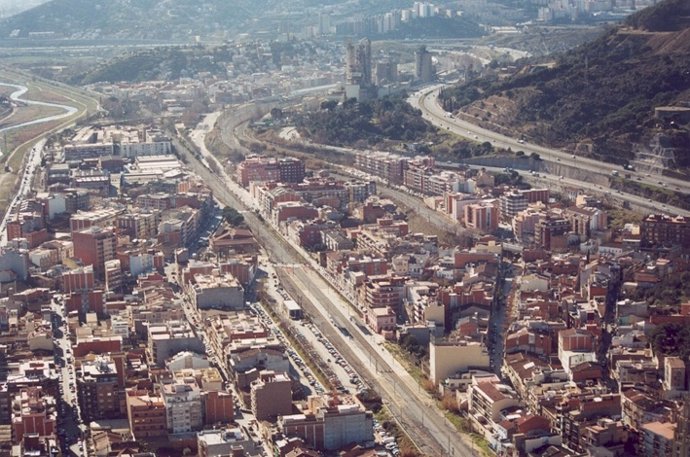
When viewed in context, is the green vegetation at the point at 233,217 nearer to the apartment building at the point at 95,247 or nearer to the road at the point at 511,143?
the apartment building at the point at 95,247

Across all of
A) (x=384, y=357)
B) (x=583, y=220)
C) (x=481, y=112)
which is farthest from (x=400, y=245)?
(x=481, y=112)

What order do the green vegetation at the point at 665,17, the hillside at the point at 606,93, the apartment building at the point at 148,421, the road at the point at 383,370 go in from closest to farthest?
the road at the point at 383,370
the apartment building at the point at 148,421
the hillside at the point at 606,93
the green vegetation at the point at 665,17

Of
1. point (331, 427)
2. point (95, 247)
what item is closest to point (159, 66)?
point (95, 247)

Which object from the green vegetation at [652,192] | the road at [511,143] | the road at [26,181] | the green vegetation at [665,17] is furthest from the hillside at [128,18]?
the green vegetation at [652,192]

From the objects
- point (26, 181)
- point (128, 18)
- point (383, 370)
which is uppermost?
point (383, 370)

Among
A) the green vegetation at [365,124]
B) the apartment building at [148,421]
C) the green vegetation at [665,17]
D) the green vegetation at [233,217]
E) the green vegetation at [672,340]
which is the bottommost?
the green vegetation at [365,124]

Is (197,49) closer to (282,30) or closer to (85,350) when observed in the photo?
(282,30)

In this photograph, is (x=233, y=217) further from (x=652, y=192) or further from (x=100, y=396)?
(x=100, y=396)
